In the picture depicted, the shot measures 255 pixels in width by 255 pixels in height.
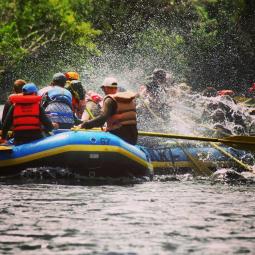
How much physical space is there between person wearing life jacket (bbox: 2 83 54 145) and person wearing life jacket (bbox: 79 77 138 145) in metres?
0.84

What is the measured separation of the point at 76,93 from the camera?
19.1 metres

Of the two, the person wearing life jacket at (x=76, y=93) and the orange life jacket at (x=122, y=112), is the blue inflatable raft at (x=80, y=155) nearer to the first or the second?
the orange life jacket at (x=122, y=112)

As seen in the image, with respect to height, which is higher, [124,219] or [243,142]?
[243,142]

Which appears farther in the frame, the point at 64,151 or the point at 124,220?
the point at 64,151

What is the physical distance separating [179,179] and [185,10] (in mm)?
33118

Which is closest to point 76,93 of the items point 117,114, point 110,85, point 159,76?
point 110,85

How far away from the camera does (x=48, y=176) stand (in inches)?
642

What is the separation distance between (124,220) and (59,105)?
6.06 meters

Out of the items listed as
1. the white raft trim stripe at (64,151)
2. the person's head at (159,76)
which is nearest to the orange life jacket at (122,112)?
the white raft trim stripe at (64,151)

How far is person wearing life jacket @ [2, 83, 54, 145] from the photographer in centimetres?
1652

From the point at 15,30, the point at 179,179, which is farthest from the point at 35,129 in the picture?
the point at 15,30

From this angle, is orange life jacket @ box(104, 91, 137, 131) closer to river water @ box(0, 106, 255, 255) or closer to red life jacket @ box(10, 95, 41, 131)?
red life jacket @ box(10, 95, 41, 131)

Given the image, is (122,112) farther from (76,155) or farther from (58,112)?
(76,155)

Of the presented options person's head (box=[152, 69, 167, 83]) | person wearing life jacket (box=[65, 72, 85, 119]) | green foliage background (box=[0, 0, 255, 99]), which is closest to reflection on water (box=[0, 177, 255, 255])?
person wearing life jacket (box=[65, 72, 85, 119])
